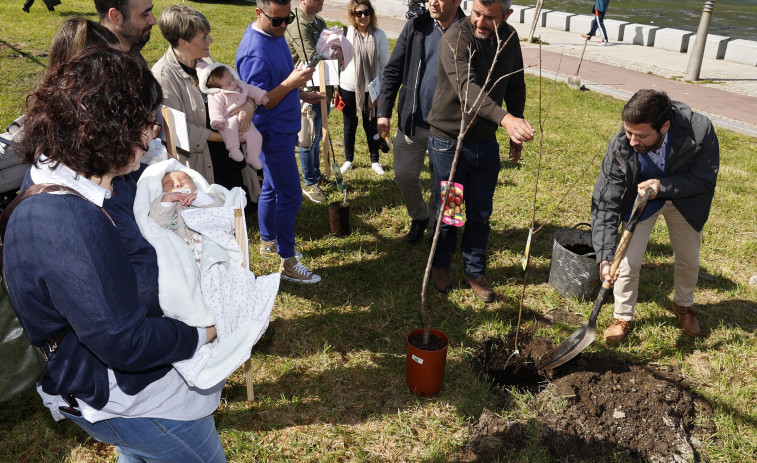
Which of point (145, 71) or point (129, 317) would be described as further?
point (145, 71)

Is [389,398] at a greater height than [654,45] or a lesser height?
lesser

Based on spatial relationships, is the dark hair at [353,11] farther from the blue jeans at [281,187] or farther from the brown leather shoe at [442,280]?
the brown leather shoe at [442,280]

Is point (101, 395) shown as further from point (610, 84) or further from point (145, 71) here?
point (610, 84)

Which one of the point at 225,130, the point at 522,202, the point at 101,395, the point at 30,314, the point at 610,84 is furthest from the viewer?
the point at 610,84

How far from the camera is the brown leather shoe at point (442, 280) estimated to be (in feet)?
15.4

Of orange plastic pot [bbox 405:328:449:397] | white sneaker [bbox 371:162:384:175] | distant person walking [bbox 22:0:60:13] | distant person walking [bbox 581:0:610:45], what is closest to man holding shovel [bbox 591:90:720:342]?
orange plastic pot [bbox 405:328:449:397]

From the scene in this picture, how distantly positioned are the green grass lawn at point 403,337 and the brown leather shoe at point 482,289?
0.27 feet

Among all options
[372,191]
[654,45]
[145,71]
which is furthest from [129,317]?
[654,45]

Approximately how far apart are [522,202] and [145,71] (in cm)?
527

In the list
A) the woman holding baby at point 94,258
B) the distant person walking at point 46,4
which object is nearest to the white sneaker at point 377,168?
the woman holding baby at point 94,258

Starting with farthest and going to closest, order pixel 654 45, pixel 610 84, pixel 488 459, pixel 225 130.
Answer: pixel 654 45
pixel 610 84
pixel 225 130
pixel 488 459

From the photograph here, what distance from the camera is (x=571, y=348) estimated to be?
364 cm

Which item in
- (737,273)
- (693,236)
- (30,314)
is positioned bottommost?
(737,273)

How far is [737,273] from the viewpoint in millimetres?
5113
